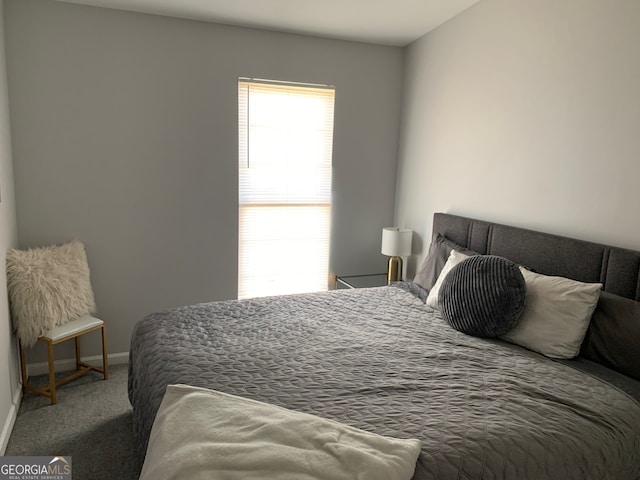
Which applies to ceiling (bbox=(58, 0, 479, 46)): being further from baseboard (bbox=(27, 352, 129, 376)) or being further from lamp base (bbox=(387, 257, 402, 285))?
baseboard (bbox=(27, 352, 129, 376))

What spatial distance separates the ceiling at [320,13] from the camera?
112 inches

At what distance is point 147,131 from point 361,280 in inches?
82.8

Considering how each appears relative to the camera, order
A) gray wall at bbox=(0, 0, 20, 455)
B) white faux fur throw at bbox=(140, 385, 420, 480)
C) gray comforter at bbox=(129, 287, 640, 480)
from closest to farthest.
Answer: white faux fur throw at bbox=(140, 385, 420, 480) < gray comforter at bbox=(129, 287, 640, 480) < gray wall at bbox=(0, 0, 20, 455)

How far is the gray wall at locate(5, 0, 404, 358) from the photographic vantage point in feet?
9.49

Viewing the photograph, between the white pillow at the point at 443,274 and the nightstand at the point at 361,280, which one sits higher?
the white pillow at the point at 443,274

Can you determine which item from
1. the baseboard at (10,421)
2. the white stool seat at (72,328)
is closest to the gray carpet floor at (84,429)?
the baseboard at (10,421)

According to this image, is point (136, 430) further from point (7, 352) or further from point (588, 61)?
point (588, 61)

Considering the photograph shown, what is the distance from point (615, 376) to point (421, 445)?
106 cm

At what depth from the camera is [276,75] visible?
3408 mm

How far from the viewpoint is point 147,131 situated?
316cm

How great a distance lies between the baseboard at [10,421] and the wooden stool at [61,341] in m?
0.11

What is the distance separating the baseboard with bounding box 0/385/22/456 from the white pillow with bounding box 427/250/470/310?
96.6 inches

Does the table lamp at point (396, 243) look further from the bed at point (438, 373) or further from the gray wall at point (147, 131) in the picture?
the bed at point (438, 373)

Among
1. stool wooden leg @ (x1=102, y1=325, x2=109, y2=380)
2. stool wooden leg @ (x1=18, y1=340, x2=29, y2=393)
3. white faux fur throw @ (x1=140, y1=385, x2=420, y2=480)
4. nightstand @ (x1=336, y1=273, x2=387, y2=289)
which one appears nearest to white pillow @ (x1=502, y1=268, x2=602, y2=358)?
white faux fur throw @ (x1=140, y1=385, x2=420, y2=480)
